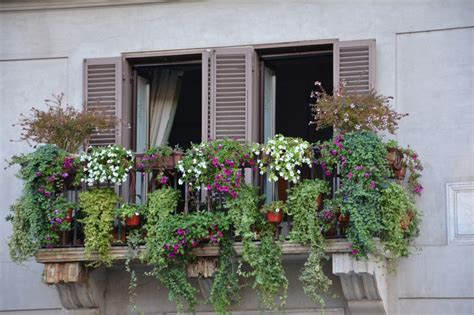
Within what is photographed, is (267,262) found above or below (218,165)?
below

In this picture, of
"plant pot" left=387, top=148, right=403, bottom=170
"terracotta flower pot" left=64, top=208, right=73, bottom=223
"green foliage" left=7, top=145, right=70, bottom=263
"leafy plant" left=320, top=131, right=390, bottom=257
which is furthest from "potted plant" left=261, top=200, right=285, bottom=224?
"green foliage" left=7, top=145, right=70, bottom=263

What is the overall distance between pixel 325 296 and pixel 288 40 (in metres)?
2.80

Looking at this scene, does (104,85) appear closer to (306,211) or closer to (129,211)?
(129,211)

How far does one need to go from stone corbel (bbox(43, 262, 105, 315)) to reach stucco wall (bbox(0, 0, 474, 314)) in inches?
16.2

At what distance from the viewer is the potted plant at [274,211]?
46.5ft

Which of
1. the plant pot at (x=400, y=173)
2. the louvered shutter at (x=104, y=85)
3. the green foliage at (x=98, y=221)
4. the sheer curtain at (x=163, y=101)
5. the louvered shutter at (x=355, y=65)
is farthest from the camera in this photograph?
the sheer curtain at (x=163, y=101)

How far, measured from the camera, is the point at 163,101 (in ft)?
52.7

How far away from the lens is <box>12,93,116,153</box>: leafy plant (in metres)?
15.0

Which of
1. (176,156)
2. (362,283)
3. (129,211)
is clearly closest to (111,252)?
(129,211)

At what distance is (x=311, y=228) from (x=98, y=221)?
2.22 m

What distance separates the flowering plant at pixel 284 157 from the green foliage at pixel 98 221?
1633 mm

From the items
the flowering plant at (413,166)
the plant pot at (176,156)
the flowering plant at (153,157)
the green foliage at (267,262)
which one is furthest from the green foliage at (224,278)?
the flowering plant at (413,166)

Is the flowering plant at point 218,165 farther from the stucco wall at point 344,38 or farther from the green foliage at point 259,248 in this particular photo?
the stucco wall at point 344,38

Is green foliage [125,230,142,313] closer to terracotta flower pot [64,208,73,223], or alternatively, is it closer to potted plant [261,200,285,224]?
terracotta flower pot [64,208,73,223]
